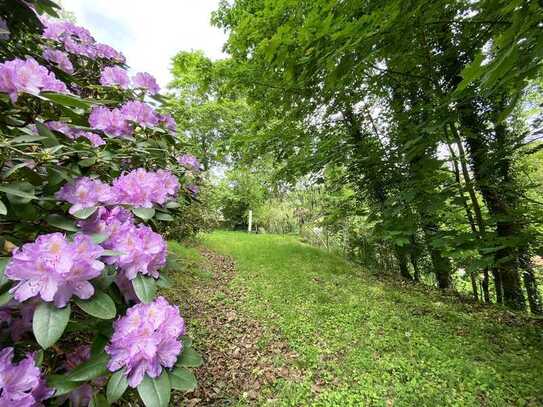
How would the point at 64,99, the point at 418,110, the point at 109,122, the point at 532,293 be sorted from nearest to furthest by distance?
1. the point at 64,99
2. the point at 109,122
3. the point at 418,110
4. the point at 532,293

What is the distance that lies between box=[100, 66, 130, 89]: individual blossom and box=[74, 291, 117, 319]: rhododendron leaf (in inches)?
50.4

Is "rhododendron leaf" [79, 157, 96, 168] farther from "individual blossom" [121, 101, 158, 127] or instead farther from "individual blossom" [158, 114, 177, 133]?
"individual blossom" [158, 114, 177, 133]

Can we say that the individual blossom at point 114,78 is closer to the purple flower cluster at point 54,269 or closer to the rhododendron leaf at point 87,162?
the rhododendron leaf at point 87,162

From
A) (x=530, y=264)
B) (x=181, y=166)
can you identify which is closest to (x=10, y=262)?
(x=181, y=166)

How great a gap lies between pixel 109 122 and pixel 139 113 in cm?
16

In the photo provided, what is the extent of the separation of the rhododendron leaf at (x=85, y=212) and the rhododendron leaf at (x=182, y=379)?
0.48 m

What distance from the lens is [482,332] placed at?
9.94 ft

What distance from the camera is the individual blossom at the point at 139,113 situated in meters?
1.26

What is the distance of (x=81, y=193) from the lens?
0.83 m

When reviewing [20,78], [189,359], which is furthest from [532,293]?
[20,78]

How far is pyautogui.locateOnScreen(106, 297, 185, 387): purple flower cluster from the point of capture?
679 mm

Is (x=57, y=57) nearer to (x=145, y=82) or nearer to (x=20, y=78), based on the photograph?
(x=145, y=82)

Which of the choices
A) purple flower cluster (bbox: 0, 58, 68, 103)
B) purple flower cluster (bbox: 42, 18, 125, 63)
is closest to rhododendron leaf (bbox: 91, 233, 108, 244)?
purple flower cluster (bbox: 0, 58, 68, 103)

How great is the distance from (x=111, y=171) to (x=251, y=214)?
1455 centimetres
